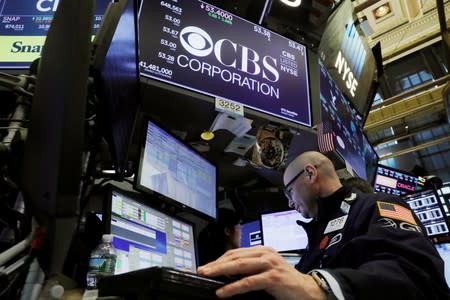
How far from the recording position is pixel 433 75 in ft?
22.3

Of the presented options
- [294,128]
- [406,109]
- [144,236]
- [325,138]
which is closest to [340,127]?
[325,138]

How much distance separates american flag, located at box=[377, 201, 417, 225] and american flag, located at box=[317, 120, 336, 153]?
143 centimetres

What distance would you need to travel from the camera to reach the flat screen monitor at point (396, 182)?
4035 mm

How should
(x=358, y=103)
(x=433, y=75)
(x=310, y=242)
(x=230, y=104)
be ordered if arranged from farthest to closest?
(x=433, y=75) → (x=358, y=103) → (x=230, y=104) → (x=310, y=242)

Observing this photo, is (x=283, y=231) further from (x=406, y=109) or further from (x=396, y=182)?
(x=406, y=109)

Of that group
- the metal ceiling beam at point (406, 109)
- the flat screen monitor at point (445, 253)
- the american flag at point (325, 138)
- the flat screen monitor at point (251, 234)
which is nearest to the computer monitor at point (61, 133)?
the american flag at point (325, 138)

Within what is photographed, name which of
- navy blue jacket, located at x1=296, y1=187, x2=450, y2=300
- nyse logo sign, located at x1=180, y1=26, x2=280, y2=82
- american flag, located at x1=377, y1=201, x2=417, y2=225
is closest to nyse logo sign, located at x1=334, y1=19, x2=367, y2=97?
nyse logo sign, located at x1=180, y1=26, x2=280, y2=82

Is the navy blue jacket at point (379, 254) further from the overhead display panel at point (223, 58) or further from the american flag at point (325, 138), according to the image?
the american flag at point (325, 138)

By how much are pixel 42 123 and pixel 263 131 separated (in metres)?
1.80

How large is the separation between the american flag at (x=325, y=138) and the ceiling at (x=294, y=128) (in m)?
0.06

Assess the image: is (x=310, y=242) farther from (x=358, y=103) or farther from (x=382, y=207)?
(x=358, y=103)

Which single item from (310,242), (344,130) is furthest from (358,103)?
(310,242)

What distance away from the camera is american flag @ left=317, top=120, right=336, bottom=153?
107 inches

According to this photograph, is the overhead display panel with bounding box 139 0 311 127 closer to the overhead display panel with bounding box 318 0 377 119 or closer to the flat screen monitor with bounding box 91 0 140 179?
the flat screen monitor with bounding box 91 0 140 179
